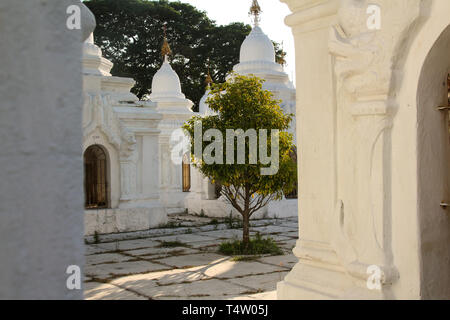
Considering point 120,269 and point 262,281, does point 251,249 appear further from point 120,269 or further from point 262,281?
point 120,269

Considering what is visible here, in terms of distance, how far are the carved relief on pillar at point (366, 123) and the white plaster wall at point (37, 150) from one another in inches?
117

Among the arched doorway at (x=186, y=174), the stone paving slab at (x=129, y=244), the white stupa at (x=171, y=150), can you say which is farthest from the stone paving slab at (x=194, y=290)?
the arched doorway at (x=186, y=174)

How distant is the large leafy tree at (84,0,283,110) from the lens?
29.1 m

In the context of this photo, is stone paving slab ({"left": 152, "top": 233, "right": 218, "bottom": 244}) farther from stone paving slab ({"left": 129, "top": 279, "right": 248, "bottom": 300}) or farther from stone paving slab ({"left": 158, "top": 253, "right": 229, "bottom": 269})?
stone paving slab ({"left": 129, "top": 279, "right": 248, "bottom": 300})

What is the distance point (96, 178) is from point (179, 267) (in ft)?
16.2

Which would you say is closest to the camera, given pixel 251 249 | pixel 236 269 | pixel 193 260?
pixel 236 269

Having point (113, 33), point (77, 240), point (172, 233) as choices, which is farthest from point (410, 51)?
point (113, 33)

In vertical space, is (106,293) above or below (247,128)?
below

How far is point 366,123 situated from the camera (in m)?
3.89

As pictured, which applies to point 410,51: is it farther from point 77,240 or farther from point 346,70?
point 77,240

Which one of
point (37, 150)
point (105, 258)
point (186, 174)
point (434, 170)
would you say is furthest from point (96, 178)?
point (37, 150)

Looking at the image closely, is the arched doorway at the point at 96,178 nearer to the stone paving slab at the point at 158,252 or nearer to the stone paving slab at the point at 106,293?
the stone paving slab at the point at 158,252

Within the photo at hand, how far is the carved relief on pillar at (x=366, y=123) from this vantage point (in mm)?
3779

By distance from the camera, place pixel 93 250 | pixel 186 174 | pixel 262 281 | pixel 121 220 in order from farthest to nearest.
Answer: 1. pixel 186 174
2. pixel 121 220
3. pixel 93 250
4. pixel 262 281
